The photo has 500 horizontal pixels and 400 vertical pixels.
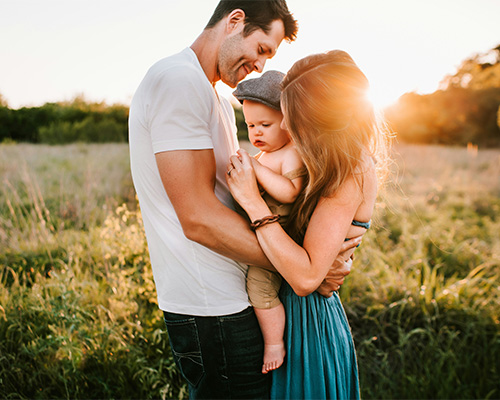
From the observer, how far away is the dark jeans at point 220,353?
1416mm

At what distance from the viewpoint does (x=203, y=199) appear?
1266mm

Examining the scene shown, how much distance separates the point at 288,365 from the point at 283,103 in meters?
1.10

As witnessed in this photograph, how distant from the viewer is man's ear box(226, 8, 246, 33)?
1.51 m

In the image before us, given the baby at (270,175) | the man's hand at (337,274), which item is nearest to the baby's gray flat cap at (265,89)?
the baby at (270,175)

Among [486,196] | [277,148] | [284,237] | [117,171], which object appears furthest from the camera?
[486,196]

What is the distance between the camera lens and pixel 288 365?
1.54 meters

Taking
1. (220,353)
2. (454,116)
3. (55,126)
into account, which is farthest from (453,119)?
(220,353)

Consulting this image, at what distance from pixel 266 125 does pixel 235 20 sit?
1.56 ft

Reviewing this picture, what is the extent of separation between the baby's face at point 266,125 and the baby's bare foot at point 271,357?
908mm

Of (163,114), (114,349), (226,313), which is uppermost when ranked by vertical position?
(163,114)

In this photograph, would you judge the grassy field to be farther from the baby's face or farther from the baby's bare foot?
the baby's bare foot

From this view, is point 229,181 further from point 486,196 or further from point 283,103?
point 486,196

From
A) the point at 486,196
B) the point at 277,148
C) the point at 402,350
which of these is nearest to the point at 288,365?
the point at 277,148

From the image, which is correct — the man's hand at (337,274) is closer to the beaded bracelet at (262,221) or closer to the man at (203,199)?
the man at (203,199)
